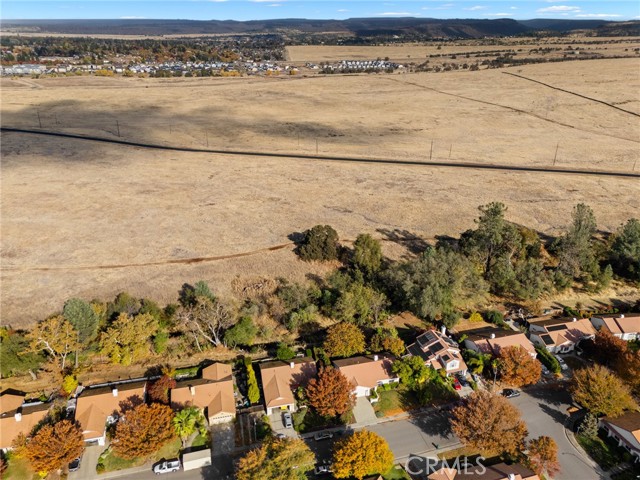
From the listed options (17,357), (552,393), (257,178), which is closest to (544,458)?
(552,393)

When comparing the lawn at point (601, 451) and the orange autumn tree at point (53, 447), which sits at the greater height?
the orange autumn tree at point (53, 447)

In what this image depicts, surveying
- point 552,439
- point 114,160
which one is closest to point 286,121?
point 114,160

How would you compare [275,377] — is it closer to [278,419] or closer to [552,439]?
[278,419]

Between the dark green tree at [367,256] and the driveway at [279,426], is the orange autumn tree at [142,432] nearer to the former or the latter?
the driveway at [279,426]

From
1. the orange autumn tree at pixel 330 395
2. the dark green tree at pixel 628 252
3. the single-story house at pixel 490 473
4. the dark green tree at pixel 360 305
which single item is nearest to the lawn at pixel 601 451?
the single-story house at pixel 490 473

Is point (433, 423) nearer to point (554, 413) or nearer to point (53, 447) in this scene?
point (554, 413)

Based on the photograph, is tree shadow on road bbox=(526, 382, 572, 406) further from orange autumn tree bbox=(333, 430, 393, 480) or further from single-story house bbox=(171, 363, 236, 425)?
single-story house bbox=(171, 363, 236, 425)
